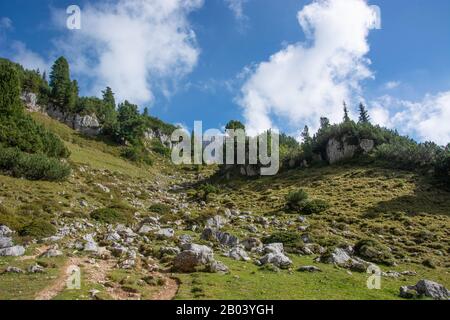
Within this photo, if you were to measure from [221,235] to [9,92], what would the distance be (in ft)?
142

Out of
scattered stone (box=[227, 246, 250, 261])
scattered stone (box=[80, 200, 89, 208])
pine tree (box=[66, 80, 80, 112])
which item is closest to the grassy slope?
scattered stone (box=[227, 246, 250, 261])

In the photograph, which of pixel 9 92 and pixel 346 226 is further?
pixel 9 92

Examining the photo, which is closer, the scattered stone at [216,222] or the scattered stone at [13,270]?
the scattered stone at [13,270]

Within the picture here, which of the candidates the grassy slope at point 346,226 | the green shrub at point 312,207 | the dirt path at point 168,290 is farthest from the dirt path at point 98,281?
the green shrub at point 312,207

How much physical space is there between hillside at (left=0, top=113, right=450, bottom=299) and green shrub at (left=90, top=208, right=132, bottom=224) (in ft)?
0.37

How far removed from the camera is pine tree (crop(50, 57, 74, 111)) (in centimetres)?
10281

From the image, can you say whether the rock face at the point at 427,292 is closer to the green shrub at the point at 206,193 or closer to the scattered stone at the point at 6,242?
the scattered stone at the point at 6,242

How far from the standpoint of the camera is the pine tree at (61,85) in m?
103

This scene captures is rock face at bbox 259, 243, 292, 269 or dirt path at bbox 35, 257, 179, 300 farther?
rock face at bbox 259, 243, 292, 269

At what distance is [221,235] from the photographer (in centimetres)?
2870

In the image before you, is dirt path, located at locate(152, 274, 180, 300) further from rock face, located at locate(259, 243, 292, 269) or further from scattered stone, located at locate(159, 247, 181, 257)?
rock face, located at locate(259, 243, 292, 269)

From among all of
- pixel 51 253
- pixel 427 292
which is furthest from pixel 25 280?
pixel 427 292

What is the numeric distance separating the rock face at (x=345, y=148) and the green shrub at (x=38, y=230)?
192ft

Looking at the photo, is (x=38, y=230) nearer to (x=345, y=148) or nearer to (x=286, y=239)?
(x=286, y=239)
